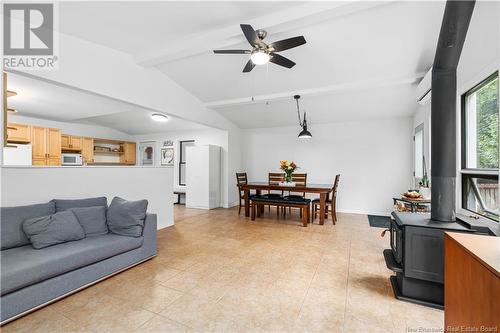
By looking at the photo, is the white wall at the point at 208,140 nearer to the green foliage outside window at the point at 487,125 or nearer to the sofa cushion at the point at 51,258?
the sofa cushion at the point at 51,258

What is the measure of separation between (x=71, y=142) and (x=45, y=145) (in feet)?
2.41

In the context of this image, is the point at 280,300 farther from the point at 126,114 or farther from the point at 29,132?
the point at 29,132

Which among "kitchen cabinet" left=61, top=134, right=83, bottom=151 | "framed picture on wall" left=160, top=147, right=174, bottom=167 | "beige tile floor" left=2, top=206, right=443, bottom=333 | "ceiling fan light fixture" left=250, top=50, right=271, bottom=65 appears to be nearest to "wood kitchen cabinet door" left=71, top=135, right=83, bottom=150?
"kitchen cabinet" left=61, top=134, right=83, bottom=151

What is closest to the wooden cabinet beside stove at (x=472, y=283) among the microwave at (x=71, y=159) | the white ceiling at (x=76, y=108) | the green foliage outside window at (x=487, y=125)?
the green foliage outside window at (x=487, y=125)

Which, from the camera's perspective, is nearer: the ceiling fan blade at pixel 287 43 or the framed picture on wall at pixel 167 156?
the ceiling fan blade at pixel 287 43

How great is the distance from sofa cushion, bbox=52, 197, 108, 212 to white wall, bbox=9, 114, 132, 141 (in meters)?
4.55

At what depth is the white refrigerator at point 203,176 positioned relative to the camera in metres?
6.04

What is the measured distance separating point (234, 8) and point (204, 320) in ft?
10.1

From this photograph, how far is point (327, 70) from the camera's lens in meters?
3.67

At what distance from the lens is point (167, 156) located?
7422 mm

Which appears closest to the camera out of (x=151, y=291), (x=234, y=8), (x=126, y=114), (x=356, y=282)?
(x=151, y=291)

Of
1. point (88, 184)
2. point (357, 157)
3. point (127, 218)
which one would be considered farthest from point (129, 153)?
point (357, 157)

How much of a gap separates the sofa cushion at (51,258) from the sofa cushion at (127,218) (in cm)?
10

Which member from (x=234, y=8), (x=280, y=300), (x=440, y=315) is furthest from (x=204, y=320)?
(x=234, y=8)
